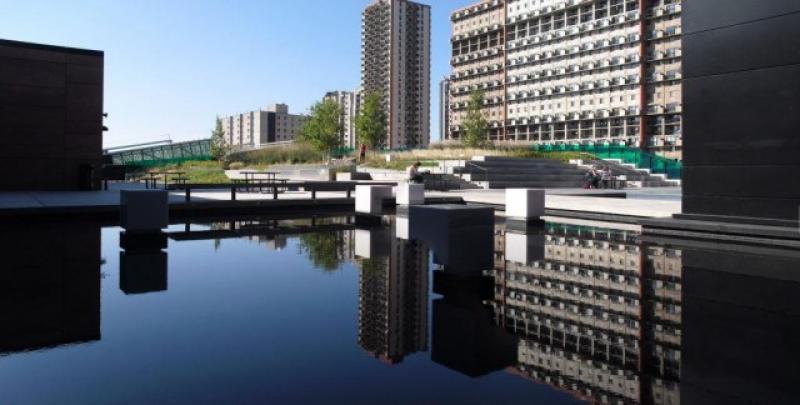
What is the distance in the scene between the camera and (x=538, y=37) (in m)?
84.9

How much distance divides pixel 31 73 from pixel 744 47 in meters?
23.2

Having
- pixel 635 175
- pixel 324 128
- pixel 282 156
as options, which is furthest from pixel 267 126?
pixel 635 175

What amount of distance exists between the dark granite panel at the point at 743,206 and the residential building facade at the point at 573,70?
60.5m

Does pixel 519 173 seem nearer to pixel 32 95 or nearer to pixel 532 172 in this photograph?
pixel 532 172

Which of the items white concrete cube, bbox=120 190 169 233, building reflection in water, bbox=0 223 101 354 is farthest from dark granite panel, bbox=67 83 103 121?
white concrete cube, bbox=120 190 169 233

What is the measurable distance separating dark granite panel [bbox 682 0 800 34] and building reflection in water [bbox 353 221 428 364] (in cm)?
718

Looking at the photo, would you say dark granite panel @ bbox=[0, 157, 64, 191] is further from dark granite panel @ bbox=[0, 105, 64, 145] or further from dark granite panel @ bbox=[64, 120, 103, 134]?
dark granite panel @ bbox=[64, 120, 103, 134]

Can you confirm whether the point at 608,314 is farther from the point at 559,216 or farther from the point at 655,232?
the point at 559,216

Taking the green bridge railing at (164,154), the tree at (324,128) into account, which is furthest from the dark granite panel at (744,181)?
the green bridge railing at (164,154)

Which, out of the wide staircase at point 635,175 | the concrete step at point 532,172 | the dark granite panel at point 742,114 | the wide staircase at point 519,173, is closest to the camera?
the dark granite panel at point 742,114

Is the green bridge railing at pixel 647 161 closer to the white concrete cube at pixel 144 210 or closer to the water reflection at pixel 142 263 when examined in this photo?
the white concrete cube at pixel 144 210

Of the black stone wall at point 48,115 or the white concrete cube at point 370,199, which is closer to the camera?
the white concrete cube at point 370,199

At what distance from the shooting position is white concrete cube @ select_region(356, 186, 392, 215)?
52.9 feet

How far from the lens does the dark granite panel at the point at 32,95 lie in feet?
70.7
